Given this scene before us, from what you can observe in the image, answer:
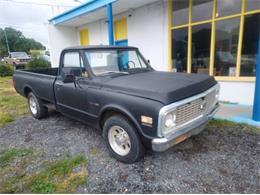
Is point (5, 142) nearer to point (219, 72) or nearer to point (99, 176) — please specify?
point (99, 176)

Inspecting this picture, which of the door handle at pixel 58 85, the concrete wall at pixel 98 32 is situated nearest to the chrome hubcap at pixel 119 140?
the door handle at pixel 58 85

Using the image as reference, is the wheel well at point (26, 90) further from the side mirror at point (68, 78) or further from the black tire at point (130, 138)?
the black tire at point (130, 138)

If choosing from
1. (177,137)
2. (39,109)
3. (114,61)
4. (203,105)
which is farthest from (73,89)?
(203,105)

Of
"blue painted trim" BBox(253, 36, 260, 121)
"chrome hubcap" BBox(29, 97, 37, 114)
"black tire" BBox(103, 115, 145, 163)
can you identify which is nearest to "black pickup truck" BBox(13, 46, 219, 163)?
"black tire" BBox(103, 115, 145, 163)

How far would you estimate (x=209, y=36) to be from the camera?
6.47 metres

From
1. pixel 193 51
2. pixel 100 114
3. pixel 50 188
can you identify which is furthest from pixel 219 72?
pixel 50 188

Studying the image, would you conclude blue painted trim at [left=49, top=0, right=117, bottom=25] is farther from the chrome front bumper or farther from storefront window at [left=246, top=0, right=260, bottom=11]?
the chrome front bumper

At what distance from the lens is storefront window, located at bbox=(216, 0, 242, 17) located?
566 centimetres

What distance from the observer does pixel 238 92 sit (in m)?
5.94

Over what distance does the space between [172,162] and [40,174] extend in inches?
82.9

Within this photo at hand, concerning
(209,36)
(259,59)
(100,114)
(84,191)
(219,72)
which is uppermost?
(209,36)

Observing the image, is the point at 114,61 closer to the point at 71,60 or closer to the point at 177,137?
the point at 71,60

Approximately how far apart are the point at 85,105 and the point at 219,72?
16.8ft

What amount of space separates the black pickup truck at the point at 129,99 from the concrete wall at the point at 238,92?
3065 millimetres
